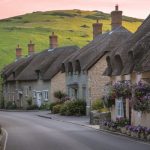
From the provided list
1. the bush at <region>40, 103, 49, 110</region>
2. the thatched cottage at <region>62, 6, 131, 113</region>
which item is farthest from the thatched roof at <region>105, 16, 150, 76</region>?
the bush at <region>40, 103, 49, 110</region>

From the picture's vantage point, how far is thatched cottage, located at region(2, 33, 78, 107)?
76106 millimetres

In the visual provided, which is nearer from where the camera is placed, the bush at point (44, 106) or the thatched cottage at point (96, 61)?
the thatched cottage at point (96, 61)

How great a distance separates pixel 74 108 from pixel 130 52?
76.4ft

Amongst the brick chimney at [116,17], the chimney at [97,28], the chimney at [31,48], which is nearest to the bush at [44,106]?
the chimney at [97,28]

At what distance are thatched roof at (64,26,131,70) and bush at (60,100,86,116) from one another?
3.62 m

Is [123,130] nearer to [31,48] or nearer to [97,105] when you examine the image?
[97,105]

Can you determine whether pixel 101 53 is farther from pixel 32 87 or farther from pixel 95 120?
pixel 32 87

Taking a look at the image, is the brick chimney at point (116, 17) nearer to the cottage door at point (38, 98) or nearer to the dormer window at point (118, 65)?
the dormer window at point (118, 65)

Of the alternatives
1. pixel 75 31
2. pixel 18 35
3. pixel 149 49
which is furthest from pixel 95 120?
pixel 75 31

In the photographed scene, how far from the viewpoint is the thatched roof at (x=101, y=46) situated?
57.8 meters

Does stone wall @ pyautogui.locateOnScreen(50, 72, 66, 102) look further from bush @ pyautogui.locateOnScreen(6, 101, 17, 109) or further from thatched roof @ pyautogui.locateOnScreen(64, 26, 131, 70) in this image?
bush @ pyautogui.locateOnScreen(6, 101, 17, 109)

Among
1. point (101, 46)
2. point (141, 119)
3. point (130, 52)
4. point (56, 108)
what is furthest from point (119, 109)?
point (56, 108)

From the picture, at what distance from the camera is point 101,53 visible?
2286 inches

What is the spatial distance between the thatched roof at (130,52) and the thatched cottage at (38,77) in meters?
31.3
